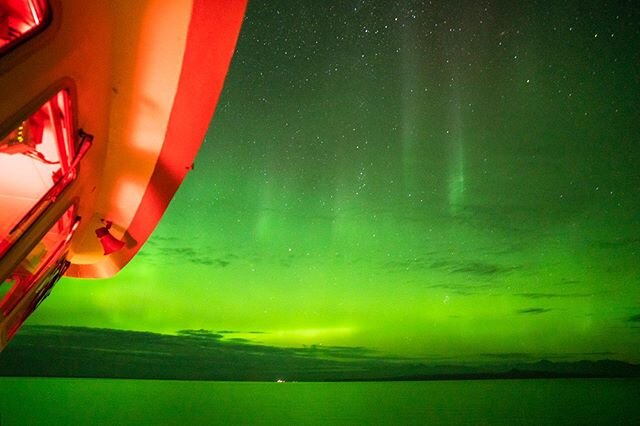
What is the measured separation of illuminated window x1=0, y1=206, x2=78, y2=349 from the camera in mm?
2736

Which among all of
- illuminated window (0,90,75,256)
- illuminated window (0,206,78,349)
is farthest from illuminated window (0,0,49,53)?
illuminated window (0,206,78,349)

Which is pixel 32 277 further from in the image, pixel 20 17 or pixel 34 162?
pixel 20 17

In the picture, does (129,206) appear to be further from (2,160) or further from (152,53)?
(152,53)

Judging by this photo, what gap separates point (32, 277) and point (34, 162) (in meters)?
0.74

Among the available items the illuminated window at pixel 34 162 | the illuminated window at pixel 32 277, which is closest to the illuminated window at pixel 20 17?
the illuminated window at pixel 34 162

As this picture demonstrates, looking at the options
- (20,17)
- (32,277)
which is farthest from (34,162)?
(20,17)

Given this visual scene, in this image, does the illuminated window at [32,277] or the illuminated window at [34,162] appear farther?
the illuminated window at [32,277]

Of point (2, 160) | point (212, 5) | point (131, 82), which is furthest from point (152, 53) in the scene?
point (2, 160)

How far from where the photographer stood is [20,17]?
1693 mm

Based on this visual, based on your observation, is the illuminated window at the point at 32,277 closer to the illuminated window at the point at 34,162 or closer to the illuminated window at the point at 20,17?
the illuminated window at the point at 34,162

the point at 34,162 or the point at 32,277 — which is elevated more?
the point at 34,162

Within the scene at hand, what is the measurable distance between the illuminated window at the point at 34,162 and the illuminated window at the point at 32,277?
0.26 meters

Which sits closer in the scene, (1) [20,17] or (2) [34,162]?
(1) [20,17]

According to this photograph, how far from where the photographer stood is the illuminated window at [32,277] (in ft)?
8.98
